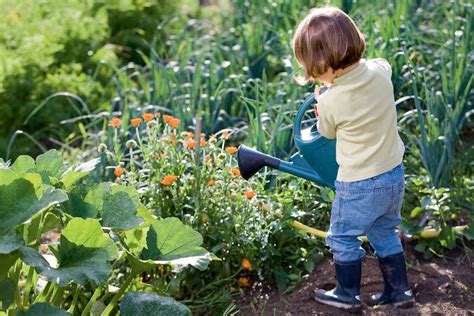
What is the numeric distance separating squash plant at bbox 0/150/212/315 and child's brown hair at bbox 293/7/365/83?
62 cm

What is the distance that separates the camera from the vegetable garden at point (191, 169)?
2719 mm

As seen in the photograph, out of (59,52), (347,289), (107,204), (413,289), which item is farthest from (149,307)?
(59,52)

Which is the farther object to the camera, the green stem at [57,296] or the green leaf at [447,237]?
the green leaf at [447,237]

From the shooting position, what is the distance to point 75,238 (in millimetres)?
2598

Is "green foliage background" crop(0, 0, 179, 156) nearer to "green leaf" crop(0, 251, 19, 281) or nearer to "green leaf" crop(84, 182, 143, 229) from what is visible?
"green leaf" crop(84, 182, 143, 229)

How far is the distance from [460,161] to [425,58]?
89cm

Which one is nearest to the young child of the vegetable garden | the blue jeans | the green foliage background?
the blue jeans

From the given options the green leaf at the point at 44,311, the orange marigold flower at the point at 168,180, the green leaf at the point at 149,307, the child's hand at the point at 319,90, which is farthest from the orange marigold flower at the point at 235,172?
the green leaf at the point at 44,311

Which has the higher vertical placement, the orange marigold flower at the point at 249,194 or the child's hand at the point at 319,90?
the child's hand at the point at 319,90

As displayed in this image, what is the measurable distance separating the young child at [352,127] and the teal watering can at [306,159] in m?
0.09

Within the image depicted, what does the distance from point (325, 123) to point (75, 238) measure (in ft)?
2.68

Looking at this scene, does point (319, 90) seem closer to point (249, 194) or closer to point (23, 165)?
point (249, 194)

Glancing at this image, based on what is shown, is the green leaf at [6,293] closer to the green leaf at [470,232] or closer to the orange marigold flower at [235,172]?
the orange marigold flower at [235,172]

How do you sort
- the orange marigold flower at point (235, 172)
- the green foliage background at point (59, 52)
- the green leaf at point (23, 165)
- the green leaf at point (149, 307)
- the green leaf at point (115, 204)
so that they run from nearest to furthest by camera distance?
the green leaf at point (149, 307)
the green leaf at point (115, 204)
the green leaf at point (23, 165)
the orange marigold flower at point (235, 172)
the green foliage background at point (59, 52)
